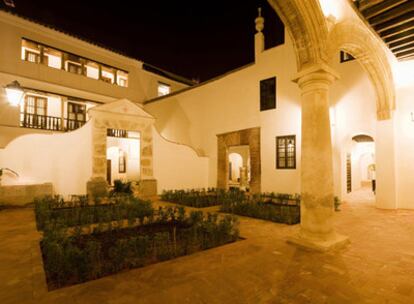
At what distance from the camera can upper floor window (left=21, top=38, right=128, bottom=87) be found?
14844mm

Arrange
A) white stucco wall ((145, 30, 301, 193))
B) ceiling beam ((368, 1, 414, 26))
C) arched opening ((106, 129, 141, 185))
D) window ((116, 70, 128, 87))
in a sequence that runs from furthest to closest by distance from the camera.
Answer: window ((116, 70, 128, 87)) < arched opening ((106, 129, 141, 185)) < white stucco wall ((145, 30, 301, 193)) < ceiling beam ((368, 1, 414, 26))

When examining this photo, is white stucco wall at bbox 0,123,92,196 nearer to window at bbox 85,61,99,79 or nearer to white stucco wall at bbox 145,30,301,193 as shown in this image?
white stucco wall at bbox 145,30,301,193

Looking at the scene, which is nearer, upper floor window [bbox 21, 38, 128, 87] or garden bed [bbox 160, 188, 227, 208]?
garden bed [bbox 160, 188, 227, 208]

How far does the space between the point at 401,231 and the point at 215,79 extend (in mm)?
11493

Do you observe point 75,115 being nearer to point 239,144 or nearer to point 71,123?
point 71,123

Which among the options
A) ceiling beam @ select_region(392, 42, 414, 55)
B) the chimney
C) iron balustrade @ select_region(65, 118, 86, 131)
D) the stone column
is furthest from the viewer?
iron balustrade @ select_region(65, 118, 86, 131)

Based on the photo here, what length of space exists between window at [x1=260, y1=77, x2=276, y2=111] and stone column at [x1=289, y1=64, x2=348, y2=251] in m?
7.34

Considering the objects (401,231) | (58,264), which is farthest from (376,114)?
(58,264)

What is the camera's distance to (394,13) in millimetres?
6109

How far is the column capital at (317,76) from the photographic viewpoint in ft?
14.8

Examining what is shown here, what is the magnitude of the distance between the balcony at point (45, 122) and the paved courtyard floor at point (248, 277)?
38.7 ft

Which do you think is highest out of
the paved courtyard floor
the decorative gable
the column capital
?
the decorative gable

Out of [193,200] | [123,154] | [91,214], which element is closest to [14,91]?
[91,214]

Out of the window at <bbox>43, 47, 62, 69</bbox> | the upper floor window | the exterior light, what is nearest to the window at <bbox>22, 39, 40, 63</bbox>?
the upper floor window
